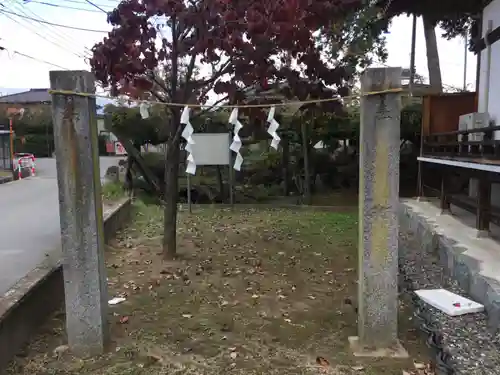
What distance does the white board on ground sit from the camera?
14.1ft

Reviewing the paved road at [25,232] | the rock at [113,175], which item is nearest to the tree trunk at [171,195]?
the paved road at [25,232]

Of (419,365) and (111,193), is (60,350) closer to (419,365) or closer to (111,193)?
(419,365)

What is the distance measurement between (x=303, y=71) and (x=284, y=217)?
14.8 ft

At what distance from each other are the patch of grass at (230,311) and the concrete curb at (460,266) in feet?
2.46

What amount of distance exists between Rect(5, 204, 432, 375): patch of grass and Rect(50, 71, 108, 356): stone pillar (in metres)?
0.25

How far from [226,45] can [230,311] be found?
114 inches

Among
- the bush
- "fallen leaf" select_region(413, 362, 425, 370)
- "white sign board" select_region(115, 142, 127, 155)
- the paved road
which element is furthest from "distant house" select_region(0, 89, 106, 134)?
"fallen leaf" select_region(413, 362, 425, 370)

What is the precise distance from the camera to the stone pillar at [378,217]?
3512 mm

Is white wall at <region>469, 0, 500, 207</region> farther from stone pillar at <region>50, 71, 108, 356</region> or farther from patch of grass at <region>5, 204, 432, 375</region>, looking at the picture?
stone pillar at <region>50, 71, 108, 356</region>

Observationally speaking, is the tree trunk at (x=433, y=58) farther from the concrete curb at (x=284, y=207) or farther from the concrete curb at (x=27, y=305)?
the concrete curb at (x=27, y=305)

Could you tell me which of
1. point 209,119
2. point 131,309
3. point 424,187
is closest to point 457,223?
point 424,187

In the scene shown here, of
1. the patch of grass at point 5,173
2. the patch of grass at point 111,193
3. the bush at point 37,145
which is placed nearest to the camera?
the patch of grass at point 111,193

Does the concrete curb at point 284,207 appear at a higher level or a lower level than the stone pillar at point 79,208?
lower

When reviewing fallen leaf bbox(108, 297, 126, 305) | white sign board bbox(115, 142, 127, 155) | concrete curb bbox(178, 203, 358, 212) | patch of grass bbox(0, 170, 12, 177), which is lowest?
concrete curb bbox(178, 203, 358, 212)
